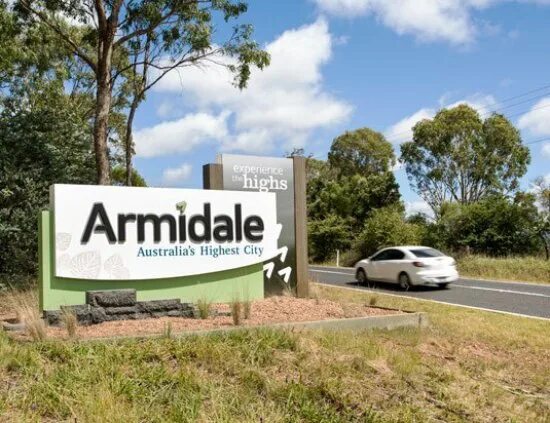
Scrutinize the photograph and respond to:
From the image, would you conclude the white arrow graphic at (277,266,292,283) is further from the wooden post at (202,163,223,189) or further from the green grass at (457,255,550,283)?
the green grass at (457,255,550,283)

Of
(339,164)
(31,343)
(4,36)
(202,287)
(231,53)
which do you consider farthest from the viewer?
(339,164)

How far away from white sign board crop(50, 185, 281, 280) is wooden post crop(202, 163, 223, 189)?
3.26ft

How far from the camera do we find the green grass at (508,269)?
24078 mm

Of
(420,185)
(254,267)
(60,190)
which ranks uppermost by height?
Result: (420,185)

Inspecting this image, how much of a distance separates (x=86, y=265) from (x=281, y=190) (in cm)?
507

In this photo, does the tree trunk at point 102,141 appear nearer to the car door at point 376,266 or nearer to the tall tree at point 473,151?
the car door at point 376,266

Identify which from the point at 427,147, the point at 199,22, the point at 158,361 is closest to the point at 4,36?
the point at 199,22

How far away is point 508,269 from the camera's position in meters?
25.0

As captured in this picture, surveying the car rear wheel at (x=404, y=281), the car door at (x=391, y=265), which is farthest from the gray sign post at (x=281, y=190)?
the car door at (x=391, y=265)

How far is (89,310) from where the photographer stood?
874 centimetres

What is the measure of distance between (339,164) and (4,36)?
4101 cm

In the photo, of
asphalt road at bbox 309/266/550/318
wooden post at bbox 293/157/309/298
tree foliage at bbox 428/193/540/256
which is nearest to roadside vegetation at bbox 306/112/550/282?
tree foliage at bbox 428/193/540/256

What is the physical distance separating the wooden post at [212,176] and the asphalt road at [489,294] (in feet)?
22.6

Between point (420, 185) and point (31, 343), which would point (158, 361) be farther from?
point (420, 185)
